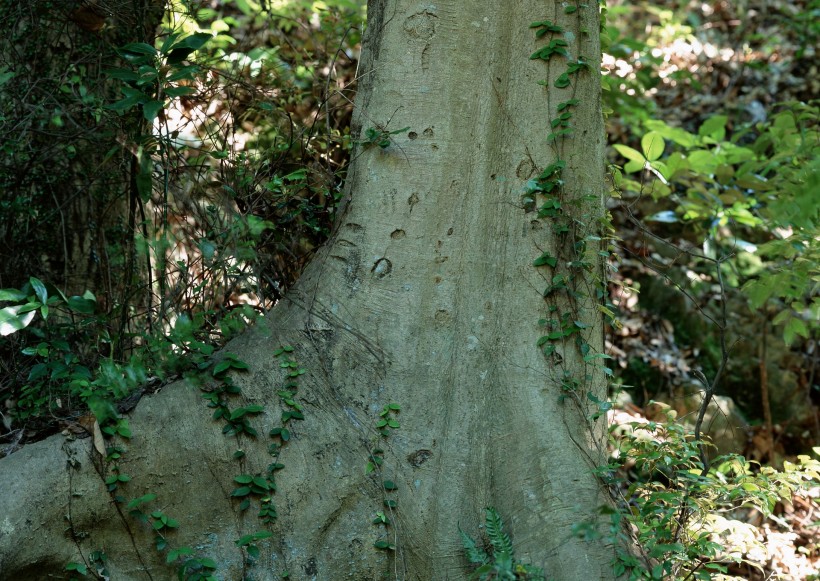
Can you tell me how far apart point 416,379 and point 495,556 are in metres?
0.75

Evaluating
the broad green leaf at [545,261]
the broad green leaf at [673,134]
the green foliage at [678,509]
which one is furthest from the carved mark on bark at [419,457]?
the broad green leaf at [673,134]

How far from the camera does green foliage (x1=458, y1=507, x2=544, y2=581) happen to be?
261 cm

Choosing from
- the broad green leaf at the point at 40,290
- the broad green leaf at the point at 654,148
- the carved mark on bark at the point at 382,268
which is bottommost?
the broad green leaf at the point at 40,290

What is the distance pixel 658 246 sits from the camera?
660cm

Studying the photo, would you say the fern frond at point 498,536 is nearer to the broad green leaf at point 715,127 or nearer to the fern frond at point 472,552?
the fern frond at point 472,552

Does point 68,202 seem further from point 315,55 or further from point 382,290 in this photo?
point 315,55

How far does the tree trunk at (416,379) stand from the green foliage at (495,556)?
0.19 ft

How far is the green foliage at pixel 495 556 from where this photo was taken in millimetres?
2607

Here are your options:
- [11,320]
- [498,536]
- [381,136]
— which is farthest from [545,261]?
[11,320]

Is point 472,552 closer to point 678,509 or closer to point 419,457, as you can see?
point 419,457

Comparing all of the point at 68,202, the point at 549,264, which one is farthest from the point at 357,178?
the point at 68,202

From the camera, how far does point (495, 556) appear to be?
275cm

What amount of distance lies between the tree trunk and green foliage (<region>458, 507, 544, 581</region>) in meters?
0.06

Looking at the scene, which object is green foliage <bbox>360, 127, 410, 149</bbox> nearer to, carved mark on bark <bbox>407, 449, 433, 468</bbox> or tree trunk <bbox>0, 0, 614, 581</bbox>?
tree trunk <bbox>0, 0, 614, 581</bbox>
